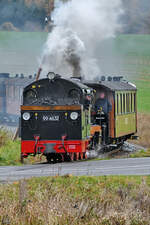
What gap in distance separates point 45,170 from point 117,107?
29.3 ft

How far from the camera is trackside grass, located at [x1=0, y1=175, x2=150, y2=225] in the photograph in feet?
39.1

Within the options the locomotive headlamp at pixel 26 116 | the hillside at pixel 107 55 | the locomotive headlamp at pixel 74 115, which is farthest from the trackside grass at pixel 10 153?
the hillside at pixel 107 55

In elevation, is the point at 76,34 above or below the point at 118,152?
above

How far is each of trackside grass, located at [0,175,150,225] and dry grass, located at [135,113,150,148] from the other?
1832cm

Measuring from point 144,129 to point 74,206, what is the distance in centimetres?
2373

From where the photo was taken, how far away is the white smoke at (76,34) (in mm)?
30531

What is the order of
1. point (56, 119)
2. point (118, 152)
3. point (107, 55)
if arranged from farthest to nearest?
point (107, 55) → point (118, 152) → point (56, 119)

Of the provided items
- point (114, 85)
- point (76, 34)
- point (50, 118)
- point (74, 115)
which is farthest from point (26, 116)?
point (76, 34)

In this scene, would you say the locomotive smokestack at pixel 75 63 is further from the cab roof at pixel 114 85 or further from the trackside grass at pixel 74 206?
the trackside grass at pixel 74 206

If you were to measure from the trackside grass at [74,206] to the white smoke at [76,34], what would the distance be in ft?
53.6

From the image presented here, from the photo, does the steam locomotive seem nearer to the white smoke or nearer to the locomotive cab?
the locomotive cab

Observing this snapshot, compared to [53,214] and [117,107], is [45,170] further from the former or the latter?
[117,107]

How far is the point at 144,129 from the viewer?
35.8m

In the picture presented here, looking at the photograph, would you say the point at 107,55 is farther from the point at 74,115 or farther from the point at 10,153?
the point at 74,115
